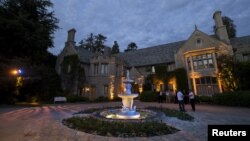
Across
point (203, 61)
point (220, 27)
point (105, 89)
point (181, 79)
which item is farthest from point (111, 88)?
point (220, 27)

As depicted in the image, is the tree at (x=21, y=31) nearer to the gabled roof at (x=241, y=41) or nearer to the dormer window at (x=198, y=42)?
the dormer window at (x=198, y=42)

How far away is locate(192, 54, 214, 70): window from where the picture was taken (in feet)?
71.6

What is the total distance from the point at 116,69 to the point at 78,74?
22.2ft

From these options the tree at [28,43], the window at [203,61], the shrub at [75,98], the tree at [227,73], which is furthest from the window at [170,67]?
the tree at [28,43]

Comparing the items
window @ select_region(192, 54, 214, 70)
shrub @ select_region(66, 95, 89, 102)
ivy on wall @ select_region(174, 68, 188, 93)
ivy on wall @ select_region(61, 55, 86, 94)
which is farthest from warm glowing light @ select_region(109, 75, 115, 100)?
window @ select_region(192, 54, 214, 70)

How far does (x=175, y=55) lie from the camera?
997 inches

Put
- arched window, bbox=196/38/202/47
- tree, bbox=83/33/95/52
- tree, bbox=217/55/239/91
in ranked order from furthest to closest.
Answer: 1. tree, bbox=83/33/95/52
2. arched window, bbox=196/38/202/47
3. tree, bbox=217/55/239/91

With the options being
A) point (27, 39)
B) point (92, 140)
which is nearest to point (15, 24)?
point (27, 39)

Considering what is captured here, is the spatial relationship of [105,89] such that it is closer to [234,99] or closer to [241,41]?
[234,99]

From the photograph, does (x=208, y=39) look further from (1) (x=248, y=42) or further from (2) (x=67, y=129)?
(2) (x=67, y=129)

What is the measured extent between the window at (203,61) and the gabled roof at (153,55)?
165 inches

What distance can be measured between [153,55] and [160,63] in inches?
151

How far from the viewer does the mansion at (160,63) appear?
71.5 ft

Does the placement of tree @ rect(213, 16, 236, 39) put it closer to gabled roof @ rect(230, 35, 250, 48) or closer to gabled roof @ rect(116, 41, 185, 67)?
gabled roof @ rect(230, 35, 250, 48)
